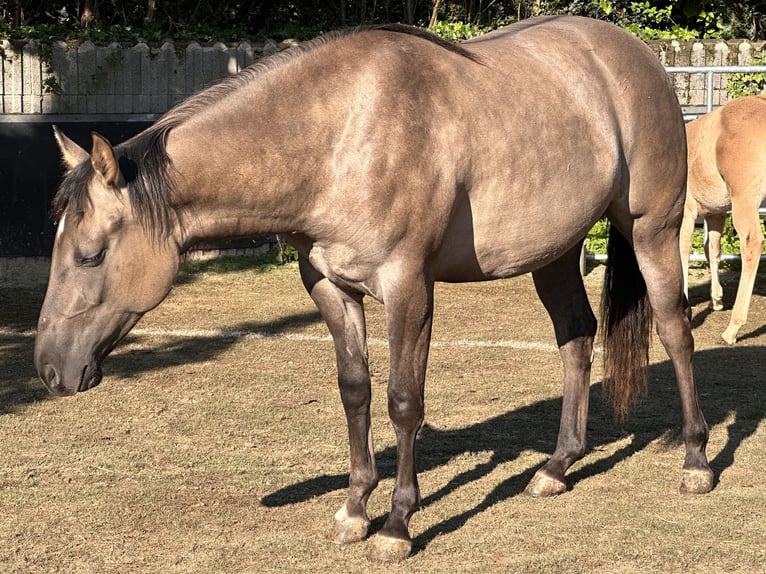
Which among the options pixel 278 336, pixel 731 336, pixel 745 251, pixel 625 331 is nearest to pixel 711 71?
pixel 745 251

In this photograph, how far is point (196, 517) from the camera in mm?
4875

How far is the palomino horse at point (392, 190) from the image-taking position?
402 centimetres

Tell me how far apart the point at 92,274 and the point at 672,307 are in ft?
9.44

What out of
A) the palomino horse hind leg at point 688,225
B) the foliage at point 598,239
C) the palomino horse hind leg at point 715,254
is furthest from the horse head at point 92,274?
the foliage at point 598,239

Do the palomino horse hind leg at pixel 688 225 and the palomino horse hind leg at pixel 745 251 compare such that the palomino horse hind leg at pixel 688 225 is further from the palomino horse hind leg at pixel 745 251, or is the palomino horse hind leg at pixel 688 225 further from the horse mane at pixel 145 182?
the horse mane at pixel 145 182

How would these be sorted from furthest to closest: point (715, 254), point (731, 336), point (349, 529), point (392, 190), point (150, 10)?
point (150, 10) → point (715, 254) → point (731, 336) → point (349, 529) → point (392, 190)

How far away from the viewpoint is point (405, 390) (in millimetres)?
4473

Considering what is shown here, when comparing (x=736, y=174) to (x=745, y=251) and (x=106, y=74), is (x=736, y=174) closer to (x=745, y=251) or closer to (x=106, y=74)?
(x=745, y=251)

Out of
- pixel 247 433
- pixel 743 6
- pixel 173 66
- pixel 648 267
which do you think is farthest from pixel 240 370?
pixel 743 6

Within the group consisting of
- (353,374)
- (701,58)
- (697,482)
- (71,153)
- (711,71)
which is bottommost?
(697,482)

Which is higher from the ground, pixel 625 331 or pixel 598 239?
pixel 625 331

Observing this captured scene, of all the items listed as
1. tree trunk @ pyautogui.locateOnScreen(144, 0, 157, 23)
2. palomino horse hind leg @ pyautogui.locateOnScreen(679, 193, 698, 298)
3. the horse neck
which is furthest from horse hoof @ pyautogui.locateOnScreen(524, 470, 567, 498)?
tree trunk @ pyautogui.locateOnScreen(144, 0, 157, 23)

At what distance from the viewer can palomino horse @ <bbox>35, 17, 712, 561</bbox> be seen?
4023mm

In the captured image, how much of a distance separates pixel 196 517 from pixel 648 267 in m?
2.46
